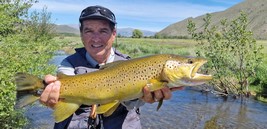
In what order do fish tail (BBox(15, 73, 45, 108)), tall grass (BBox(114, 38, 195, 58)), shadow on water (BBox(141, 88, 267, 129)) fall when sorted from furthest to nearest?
tall grass (BBox(114, 38, 195, 58)) < shadow on water (BBox(141, 88, 267, 129)) < fish tail (BBox(15, 73, 45, 108))

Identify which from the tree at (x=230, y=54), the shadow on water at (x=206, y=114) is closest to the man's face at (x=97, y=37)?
the shadow on water at (x=206, y=114)

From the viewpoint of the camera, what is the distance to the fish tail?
10.8ft

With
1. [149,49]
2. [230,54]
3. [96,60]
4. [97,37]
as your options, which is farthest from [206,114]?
[149,49]

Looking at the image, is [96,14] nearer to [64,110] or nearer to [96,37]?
[96,37]

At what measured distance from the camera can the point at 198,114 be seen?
1905 cm

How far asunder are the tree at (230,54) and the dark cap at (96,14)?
62.1ft

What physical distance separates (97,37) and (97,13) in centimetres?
24

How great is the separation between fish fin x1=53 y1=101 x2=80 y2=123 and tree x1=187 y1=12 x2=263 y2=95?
19.4 metres

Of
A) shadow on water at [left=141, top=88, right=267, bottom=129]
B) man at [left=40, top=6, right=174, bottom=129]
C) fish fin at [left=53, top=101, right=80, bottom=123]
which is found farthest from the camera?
shadow on water at [left=141, top=88, right=267, bottom=129]

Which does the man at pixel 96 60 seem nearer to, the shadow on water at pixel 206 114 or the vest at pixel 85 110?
the vest at pixel 85 110

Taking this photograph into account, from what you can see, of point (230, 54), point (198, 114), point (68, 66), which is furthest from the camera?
point (230, 54)

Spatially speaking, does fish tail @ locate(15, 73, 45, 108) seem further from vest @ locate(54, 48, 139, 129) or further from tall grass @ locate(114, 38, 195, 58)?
tall grass @ locate(114, 38, 195, 58)

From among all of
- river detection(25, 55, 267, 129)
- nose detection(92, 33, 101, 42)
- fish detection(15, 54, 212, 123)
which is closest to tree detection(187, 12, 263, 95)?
river detection(25, 55, 267, 129)

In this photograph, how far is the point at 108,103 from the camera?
3.38 metres
